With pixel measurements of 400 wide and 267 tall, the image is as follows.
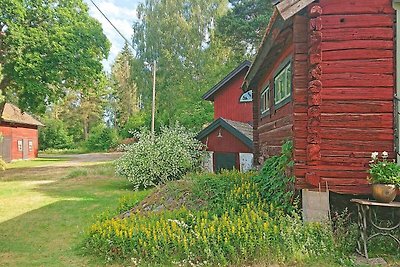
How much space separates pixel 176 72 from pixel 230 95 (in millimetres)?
12059

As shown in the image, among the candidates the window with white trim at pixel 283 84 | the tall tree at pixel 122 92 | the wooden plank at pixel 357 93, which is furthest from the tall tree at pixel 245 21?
the wooden plank at pixel 357 93

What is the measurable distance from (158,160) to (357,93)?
386 inches

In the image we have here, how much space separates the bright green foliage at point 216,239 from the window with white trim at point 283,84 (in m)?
2.25

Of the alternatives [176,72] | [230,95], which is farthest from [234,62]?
[230,95]

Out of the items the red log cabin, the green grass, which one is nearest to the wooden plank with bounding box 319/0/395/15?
the red log cabin

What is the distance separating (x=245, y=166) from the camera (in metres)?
14.1

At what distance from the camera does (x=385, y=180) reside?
546 centimetres

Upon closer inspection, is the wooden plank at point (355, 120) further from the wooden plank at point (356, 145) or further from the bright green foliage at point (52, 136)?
the bright green foliage at point (52, 136)

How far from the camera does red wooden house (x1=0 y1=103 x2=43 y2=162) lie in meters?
31.5

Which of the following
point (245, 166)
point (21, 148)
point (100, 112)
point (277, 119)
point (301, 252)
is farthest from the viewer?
point (100, 112)

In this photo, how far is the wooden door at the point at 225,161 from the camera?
48.5ft

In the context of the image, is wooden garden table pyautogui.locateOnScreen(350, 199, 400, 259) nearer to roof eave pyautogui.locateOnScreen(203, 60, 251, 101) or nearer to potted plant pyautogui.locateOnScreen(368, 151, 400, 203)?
potted plant pyautogui.locateOnScreen(368, 151, 400, 203)

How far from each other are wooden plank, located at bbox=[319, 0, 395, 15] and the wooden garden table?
295 cm

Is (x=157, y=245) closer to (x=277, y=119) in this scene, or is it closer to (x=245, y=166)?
(x=277, y=119)
